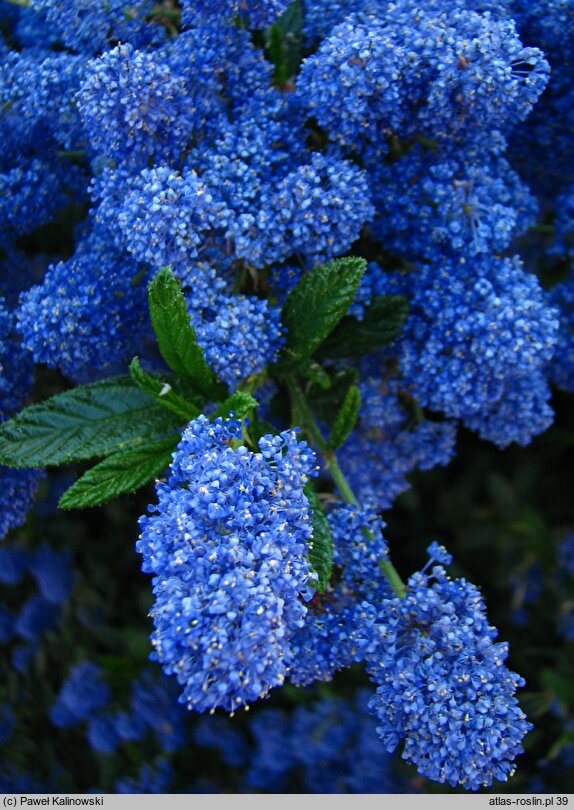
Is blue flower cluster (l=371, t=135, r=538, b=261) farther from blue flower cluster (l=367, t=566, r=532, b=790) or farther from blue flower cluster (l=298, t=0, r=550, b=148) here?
blue flower cluster (l=367, t=566, r=532, b=790)

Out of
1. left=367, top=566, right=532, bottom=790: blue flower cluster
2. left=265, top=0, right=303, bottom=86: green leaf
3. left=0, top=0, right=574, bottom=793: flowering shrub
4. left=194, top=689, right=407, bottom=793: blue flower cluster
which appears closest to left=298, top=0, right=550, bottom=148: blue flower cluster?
left=0, top=0, right=574, bottom=793: flowering shrub

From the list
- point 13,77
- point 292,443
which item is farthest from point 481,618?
point 13,77

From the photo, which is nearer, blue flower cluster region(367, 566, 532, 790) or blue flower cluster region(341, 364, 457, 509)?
blue flower cluster region(367, 566, 532, 790)

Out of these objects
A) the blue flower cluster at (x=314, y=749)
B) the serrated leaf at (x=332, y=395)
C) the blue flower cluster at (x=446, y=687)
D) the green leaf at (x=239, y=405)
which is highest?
the green leaf at (x=239, y=405)

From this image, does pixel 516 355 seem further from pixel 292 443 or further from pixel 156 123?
pixel 156 123

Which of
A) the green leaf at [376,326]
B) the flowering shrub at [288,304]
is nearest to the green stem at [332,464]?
the flowering shrub at [288,304]

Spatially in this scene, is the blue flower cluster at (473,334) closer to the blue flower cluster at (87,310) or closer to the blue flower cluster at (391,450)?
the blue flower cluster at (391,450)

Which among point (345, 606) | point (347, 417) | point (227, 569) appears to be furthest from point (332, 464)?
point (227, 569)
